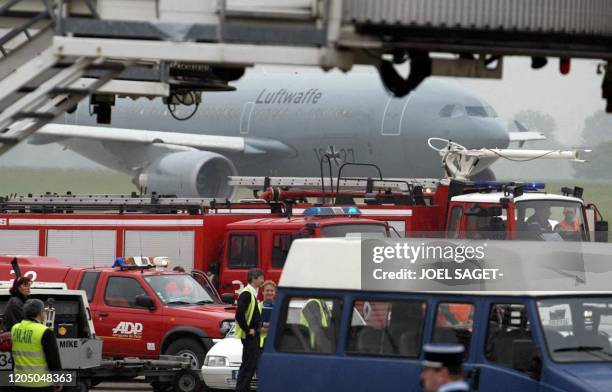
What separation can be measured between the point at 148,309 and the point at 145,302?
0.48 ft

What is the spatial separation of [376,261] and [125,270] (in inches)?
352

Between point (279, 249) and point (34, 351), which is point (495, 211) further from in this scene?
point (34, 351)

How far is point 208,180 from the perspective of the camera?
39.0 m

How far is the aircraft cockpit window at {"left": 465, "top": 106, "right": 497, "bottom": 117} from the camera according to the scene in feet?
129

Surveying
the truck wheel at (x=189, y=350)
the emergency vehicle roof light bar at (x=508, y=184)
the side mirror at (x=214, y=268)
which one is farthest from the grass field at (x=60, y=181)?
the truck wheel at (x=189, y=350)

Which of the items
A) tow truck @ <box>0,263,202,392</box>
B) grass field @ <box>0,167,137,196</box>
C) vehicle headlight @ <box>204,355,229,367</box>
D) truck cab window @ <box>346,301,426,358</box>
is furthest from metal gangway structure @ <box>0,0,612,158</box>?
grass field @ <box>0,167,137,196</box>

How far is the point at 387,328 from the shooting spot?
36.1ft

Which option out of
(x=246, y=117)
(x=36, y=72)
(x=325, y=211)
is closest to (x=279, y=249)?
(x=325, y=211)

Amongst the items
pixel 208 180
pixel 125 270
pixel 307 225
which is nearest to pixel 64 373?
pixel 125 270

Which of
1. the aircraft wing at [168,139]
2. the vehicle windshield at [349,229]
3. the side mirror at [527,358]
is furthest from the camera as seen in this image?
the aircraft wing at [168,139]

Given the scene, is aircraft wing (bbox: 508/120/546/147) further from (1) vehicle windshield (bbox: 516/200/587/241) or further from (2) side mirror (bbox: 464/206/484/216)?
(1) vehicle windshield (bbox: 516/200/587/241)

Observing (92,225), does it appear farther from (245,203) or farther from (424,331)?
(424,331)

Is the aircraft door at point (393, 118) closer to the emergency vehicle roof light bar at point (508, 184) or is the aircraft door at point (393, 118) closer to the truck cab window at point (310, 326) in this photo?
the emergency vehicle roof light bar at point (508, 184)

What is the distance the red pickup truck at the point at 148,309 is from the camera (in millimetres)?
18719
